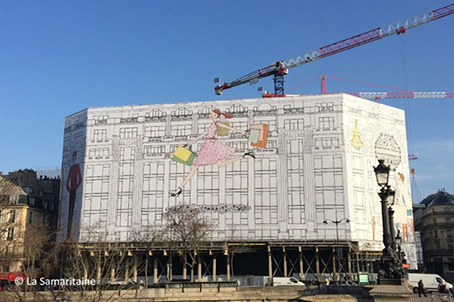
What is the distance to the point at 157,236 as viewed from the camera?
60.0 metres

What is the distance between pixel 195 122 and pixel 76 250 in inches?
879

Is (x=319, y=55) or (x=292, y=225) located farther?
(x=319, y=55)

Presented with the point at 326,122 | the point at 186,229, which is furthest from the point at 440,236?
the point at 186,229

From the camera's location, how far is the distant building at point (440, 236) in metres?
81.8

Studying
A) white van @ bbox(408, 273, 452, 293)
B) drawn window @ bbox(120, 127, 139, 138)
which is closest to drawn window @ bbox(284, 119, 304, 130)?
drawn window @ bbox(120, 127, 139, 138)

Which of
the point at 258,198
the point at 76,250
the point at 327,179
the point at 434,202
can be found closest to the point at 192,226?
the point at 258,198

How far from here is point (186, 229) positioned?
58.1 meters

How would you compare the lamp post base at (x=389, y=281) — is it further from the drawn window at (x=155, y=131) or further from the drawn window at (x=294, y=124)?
the drawn window at (x=155, y=131)

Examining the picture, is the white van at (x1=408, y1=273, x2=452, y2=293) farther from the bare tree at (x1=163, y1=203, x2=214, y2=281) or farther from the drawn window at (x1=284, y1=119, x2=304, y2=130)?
the drawn window at (x1=284, y1=119, x2=304, y2=130)

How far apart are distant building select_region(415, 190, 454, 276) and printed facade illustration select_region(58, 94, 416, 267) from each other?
19.7m

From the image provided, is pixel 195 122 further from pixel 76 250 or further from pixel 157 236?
pixel 76 250

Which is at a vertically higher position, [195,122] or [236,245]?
[195,122]

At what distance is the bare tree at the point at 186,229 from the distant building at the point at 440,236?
43.6 metres

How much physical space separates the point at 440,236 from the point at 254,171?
39948mm
